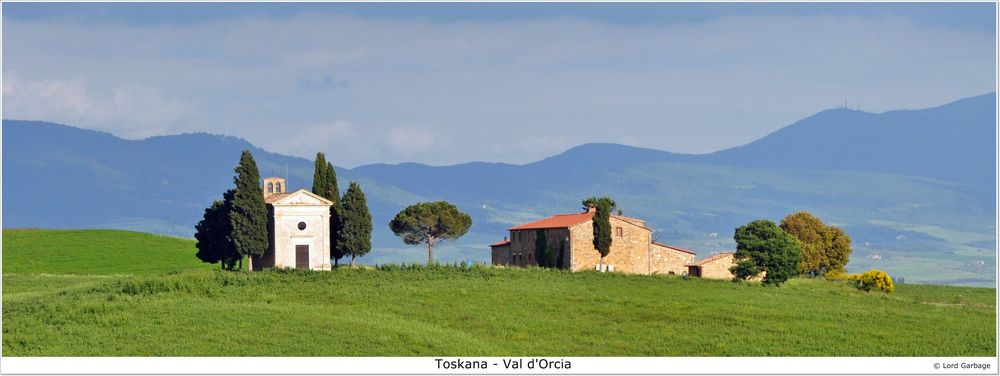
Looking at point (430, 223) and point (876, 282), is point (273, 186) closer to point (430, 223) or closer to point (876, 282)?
point (430, 223)

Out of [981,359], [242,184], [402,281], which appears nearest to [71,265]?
[242,184]

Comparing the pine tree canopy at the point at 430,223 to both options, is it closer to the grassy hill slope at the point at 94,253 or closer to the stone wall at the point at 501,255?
the stone wall at the point at 501,255

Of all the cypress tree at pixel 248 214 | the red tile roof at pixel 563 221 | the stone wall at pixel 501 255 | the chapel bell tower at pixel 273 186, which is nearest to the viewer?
the cypress tree at pixel 248 214

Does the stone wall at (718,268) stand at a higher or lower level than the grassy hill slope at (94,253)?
lower

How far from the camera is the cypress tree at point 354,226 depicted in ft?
222

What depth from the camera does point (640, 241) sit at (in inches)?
2940

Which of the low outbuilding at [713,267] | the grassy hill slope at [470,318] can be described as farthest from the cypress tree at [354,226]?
the low outbuilding at [713,267]

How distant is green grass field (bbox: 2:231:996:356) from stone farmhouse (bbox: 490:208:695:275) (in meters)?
7.18

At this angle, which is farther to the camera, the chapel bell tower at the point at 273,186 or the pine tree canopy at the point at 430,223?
the pine tree canopy at the point at 430,223

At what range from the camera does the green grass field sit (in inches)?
1742

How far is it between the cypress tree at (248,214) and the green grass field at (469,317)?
474 cm

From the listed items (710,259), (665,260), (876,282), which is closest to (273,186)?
(665,260)

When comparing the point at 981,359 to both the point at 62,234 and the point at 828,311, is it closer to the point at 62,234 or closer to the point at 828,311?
the point at 828,311

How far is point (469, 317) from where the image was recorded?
5050cm
